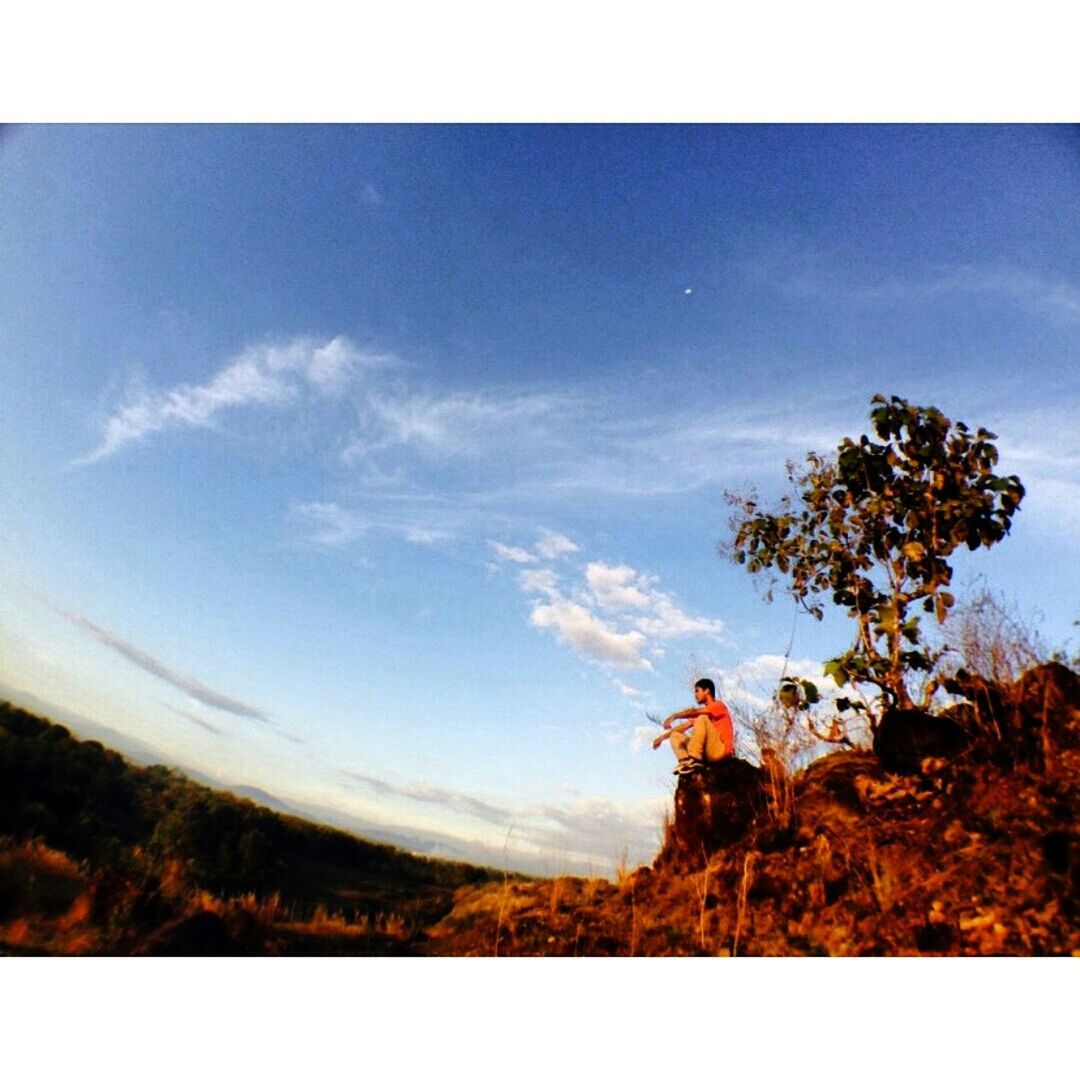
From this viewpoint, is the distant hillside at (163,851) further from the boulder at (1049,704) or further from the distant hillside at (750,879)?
the boulder at (1049,704)

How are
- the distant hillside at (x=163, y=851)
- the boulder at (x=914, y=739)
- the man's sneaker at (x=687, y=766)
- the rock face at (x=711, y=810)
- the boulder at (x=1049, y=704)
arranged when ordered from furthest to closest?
the man's sneaker at (x=687, y=766) → the rock face at (x=711, y=810) → the distant hillside at (x=163, y=851) → the boulder at (x=914, y=739) → the boulder at (x=1049, y=704)

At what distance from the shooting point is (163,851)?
8.01 m

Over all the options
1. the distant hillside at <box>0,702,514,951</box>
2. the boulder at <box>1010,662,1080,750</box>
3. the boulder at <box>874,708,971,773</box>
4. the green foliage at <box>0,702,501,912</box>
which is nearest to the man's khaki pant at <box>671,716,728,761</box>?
the boulder at <box>874,708,971,773</box>

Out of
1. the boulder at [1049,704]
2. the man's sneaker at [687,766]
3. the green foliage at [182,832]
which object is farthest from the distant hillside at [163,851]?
the boulder at [1049,704]

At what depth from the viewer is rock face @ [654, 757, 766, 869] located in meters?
7.21

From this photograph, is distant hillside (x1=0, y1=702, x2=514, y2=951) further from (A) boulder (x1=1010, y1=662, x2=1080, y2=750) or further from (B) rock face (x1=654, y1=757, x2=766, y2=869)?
(A) boulder (x1=1010, y1=662, x2=1080, y2=750)

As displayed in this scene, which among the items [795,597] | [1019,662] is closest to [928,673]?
[1019,662]

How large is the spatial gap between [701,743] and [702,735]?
0.29 ft

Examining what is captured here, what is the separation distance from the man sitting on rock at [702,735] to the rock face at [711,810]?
0.38 ft

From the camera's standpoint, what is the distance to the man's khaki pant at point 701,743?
7680mm

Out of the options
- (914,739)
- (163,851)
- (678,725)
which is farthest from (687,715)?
(163,851)

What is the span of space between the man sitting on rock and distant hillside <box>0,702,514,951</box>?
3307 mm

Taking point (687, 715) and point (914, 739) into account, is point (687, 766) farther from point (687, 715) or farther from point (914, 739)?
point (914, 739)

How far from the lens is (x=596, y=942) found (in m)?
6.27
